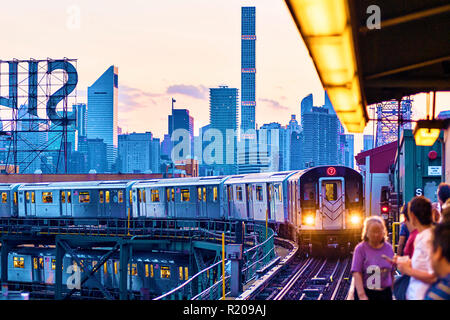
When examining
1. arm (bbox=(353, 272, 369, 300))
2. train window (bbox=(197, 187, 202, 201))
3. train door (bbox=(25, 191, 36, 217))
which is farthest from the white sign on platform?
train door (bbox=(25, 191, 36, 217))

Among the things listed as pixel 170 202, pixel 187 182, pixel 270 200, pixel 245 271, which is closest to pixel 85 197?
pixel 170 202

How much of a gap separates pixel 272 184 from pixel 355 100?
714 inches

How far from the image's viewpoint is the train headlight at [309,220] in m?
20.4

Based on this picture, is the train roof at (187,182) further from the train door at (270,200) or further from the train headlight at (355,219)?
the train headlight at (355,219)

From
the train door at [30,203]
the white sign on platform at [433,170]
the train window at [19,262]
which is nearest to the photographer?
the white sign on platform at [433,170]

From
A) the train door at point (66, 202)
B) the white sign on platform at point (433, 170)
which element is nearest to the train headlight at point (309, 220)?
the white sign on platform at point (433, 170)

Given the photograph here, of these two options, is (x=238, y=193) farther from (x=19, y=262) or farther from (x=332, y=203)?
(x=19, y=262)

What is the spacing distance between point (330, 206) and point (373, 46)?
14088 millimetres

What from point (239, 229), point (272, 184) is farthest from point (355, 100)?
point (272, 184)

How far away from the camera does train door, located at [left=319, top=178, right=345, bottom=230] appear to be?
67.4ft

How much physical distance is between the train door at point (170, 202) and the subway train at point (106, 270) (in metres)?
2.19

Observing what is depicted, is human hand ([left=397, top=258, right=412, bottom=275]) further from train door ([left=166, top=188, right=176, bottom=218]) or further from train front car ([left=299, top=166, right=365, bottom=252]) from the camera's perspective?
train door ([left=166, top=188, right=176, bottom=218])
